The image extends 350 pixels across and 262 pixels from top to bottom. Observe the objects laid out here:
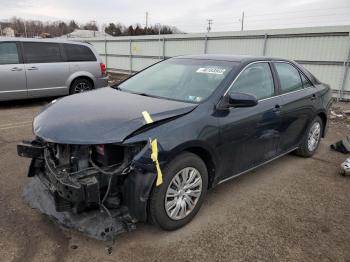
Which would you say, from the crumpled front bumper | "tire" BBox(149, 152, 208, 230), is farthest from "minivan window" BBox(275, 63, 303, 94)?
the crumpled front bumper

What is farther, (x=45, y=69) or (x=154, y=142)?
(x=45, y=69)

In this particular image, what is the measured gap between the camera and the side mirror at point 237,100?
10.9 feet

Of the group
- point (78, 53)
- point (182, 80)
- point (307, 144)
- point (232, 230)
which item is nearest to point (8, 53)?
point (78, 53)

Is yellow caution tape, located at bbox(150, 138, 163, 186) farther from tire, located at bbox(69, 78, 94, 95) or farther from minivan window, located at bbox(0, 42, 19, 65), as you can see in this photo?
tire, located at bbox(69, 78, 94, 95)

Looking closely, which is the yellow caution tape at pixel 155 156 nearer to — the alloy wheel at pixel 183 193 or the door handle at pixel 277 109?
the alloy wheel at pixel 183 193

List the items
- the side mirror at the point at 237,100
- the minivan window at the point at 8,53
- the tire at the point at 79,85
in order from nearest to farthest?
1. the side mirror at the point at 237,100
2. the minivan window at the point at 8,53
3. the tire at the point at 79,85

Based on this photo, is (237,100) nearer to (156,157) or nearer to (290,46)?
(156,157)

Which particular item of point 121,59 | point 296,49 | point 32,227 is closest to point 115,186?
point 32,227

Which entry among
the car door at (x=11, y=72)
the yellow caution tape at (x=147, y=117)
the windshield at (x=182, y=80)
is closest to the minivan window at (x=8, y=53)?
the car door at (x=11, y=72)

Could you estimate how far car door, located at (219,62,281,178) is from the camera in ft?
11.3

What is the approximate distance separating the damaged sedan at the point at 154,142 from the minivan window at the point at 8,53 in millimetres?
5200

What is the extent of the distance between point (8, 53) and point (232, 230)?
7.41m

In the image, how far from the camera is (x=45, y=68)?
8609 mm

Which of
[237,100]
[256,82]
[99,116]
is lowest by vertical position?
[99,116]
